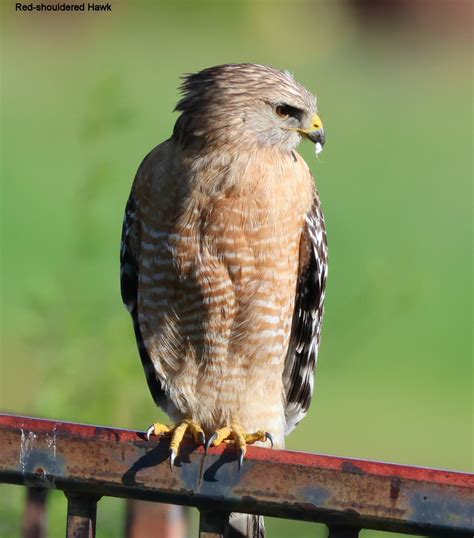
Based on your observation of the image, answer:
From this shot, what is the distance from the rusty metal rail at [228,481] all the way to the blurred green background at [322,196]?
7.50 feet

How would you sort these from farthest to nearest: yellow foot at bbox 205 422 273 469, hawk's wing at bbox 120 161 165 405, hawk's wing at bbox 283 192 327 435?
hawk's wing at bbox 120 161 165 405
hawk's wing at bbox 283 192 327 435
yellow foot at bbox 205 422 273 469

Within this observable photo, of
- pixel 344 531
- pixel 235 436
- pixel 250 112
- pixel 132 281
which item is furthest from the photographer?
pixel 132 281

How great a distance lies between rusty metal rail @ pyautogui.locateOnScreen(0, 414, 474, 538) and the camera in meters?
3.20

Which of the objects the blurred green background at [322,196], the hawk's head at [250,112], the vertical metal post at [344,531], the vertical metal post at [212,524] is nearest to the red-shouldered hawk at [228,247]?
the hawk's head at [250,112]

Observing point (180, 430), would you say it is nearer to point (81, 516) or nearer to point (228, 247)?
point (228, 247)

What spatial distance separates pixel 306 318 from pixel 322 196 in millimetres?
8860

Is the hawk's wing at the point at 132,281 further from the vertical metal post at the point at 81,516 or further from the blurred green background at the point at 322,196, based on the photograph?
the vertical metal post at the point at 81,516

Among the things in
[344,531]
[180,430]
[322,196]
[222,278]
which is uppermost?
[322,196]

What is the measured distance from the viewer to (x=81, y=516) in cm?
343

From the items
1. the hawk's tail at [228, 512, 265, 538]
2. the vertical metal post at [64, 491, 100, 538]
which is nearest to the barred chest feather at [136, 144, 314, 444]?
the hawk's tail at [228, 512, 265, 538]

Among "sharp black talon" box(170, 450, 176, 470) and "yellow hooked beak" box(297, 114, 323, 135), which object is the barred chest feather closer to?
"yellow hooked beak" box(297, 114, 323, 135)

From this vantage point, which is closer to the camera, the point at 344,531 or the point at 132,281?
the point at 344,531

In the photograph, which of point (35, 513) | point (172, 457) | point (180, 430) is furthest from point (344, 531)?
point (180, 430)

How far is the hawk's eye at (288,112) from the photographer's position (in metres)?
5.15
